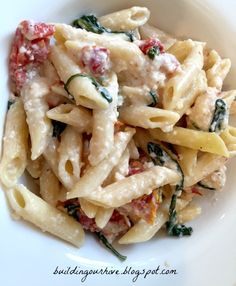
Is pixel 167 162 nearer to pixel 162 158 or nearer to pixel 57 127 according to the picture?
pixel 162 158

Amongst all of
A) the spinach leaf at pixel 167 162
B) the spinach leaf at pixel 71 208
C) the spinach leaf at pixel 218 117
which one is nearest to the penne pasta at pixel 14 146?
the spinach leaf at pixel 71 208

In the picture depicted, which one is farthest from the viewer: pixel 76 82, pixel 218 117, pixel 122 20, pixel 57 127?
pixel 122 20

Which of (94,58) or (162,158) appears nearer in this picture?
(94,58)

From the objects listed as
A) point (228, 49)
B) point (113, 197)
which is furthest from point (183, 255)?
point (228, 49)

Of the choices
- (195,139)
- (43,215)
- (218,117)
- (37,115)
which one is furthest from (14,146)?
(218,117)

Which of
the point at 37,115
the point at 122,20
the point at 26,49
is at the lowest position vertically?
→ the point at 37,115

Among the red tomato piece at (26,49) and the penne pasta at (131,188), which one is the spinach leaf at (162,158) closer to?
the penne pasta at (131,188)
